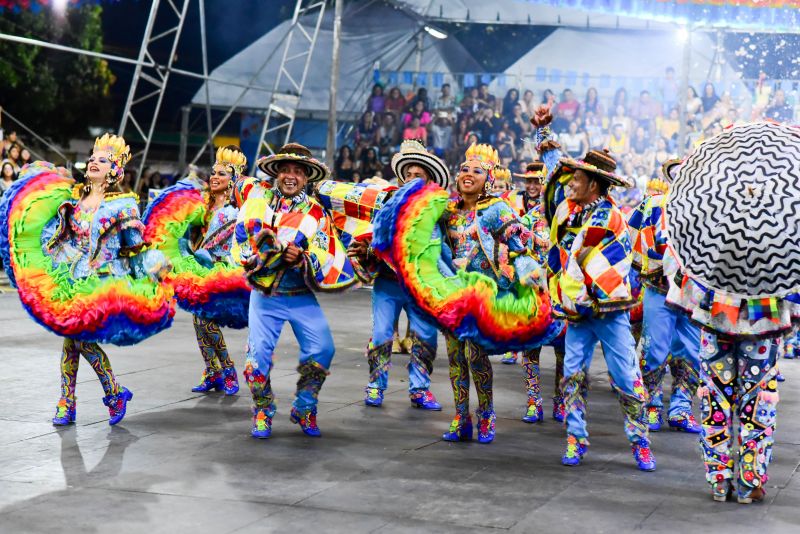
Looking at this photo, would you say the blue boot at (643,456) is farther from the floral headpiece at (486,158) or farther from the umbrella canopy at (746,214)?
the floral headpiece at (486,158)

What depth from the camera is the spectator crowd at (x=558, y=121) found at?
23.0 meters

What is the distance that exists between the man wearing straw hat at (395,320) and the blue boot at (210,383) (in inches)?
46.9

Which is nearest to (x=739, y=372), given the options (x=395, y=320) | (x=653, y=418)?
(x=653, y=418)

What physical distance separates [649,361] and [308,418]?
2491mm

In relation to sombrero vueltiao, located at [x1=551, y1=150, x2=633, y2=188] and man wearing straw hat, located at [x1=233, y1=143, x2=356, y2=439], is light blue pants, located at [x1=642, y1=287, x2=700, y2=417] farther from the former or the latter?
man wearing straw hat, located at [x1=233, y1=143, x2=356, y2=439]

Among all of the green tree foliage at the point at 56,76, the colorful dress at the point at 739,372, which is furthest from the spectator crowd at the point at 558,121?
the colorful dress at the point at 739,372

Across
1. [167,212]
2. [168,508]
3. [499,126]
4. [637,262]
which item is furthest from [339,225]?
[499,126]

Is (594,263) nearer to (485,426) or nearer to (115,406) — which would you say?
(485,426)

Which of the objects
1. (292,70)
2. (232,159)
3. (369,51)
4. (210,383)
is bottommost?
(210,383)

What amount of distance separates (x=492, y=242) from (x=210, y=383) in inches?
118

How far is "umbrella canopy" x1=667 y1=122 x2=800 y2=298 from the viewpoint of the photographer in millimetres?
6059

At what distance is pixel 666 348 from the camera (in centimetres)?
843

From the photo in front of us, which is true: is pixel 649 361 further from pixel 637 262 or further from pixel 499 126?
pixel 499 126

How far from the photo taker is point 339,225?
9.02 metres
